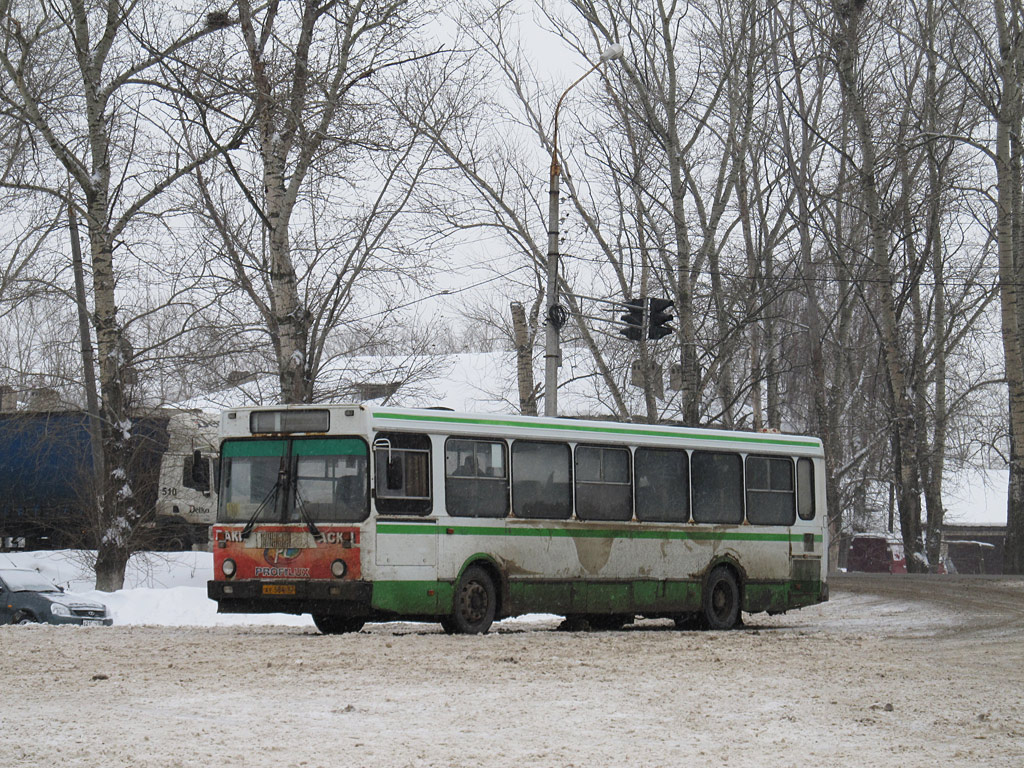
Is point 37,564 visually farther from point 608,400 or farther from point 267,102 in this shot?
point 608,400

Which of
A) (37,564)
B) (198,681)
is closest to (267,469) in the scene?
(198,681)

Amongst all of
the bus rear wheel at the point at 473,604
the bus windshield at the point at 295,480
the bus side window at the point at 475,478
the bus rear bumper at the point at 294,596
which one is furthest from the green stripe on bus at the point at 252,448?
the bus rear wheel at the point at 473,604

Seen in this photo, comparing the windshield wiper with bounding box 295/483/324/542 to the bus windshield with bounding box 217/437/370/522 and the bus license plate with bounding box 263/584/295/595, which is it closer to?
the bus windshield with bounding box 217/437/370/522

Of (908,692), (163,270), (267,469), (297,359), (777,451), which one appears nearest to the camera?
(908,692)

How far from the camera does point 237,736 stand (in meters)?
8.12

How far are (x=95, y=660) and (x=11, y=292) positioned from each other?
53.3ft

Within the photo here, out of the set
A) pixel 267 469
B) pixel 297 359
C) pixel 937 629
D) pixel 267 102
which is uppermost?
pixel 267 102

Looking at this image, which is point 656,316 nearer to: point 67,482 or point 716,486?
point 716,486

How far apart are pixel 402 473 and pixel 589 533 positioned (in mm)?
3135

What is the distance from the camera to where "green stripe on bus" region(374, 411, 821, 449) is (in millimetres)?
16266

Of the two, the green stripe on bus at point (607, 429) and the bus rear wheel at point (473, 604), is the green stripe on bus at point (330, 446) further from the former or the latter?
the bus rear wheel at point (473, 604)

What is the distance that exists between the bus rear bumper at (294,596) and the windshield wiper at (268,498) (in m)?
0.57

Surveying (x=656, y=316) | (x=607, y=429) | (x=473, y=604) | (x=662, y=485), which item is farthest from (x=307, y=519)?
(x=656, y=316)

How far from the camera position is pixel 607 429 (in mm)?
18438
